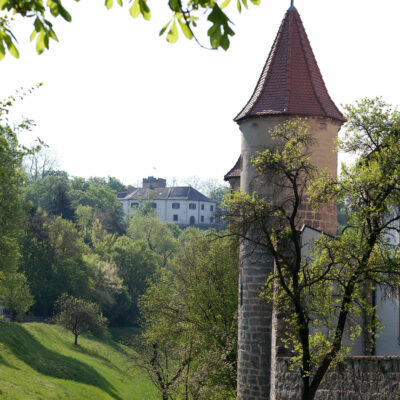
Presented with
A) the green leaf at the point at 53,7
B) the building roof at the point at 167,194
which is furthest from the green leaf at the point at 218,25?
the building roof at the point at 167,194

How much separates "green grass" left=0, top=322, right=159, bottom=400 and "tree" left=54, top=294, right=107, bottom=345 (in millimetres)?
667

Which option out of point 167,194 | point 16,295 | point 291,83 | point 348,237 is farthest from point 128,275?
point 167,194

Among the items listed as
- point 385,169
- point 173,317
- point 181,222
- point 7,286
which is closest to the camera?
point 385,169

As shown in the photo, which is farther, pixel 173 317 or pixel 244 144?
pixel 173 317

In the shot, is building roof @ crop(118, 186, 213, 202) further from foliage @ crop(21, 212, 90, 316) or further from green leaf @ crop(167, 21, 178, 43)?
green leaf @ crop(167, 21, 178, 43)

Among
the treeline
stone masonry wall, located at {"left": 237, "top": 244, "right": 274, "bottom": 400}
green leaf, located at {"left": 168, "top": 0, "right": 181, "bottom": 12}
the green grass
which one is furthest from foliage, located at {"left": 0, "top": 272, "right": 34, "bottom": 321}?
green leaf, located at {"left": 168, "top": 0, "right": 181, "bottom": 12}

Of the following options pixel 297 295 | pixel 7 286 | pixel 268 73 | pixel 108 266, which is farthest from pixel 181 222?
pixel 297 295

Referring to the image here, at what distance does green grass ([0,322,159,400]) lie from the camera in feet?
115

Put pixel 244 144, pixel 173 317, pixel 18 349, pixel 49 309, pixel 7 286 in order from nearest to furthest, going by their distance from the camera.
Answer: pixel 244 144, pixel 173 317, pixel 18 349, pixel 7 286, pixel 49 309

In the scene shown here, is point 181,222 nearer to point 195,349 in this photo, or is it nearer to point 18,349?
point 18,349

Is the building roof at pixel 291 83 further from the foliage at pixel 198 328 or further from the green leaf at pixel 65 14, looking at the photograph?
the green leaf at pixel 65 14

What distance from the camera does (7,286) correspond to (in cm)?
4588

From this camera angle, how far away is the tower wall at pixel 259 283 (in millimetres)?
18781

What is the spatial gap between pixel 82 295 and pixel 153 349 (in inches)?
1120
